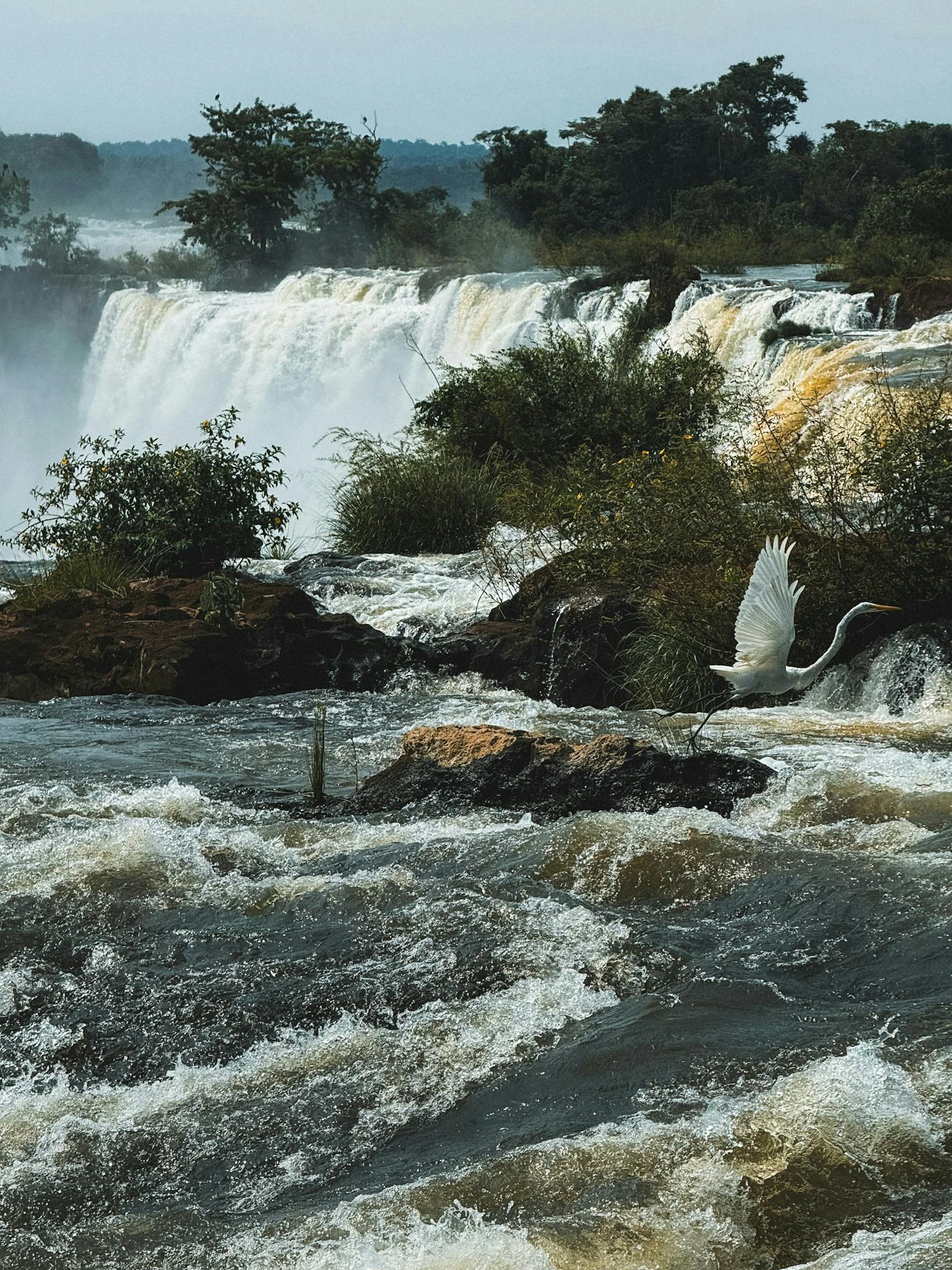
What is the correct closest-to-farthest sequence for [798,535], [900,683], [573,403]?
[900,683], [798,535], [573,403]

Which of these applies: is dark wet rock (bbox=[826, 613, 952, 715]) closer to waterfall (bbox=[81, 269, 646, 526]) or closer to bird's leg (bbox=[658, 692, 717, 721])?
bird's leg (bbox=[658, 692, 717, 721])

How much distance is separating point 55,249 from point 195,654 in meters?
46.7

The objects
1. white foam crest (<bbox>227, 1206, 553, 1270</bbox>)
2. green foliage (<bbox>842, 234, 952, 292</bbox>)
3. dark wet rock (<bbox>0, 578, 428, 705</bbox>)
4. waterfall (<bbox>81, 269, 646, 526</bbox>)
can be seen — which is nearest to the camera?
white foam crest (<bbox>227, 1206, 553, 1270</bbox>)

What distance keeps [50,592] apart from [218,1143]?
24.8 ft

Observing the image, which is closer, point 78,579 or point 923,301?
point 78,579

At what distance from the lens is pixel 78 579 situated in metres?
10.7

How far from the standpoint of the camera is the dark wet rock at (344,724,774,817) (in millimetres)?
5855

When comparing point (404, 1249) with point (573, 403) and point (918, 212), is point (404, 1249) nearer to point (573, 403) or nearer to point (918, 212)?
point (573, 403)

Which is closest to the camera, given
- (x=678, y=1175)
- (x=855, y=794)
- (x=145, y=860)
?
(x=678, y=1175)

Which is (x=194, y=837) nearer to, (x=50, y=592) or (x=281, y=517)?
(x=50, y=592)

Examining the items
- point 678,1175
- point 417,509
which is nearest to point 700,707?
point 678,1175

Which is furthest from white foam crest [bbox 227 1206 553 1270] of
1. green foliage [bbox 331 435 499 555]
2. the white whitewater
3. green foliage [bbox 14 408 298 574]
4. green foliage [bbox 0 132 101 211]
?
green foliage [bbox 0 132 101 211]

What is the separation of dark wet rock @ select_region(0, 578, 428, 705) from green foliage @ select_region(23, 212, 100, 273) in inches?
1528

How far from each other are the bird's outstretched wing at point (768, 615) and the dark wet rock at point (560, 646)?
2696 mm
